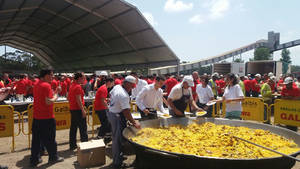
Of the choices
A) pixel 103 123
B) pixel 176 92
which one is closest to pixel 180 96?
pixel 176 92

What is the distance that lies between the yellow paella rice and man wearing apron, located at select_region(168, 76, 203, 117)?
0.66m

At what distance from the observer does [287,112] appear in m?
7.56

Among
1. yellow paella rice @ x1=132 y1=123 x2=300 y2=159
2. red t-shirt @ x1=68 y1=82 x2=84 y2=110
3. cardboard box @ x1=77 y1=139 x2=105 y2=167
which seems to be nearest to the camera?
yellow paella rice @ x1=132 y1=123 x2=300 y2=159

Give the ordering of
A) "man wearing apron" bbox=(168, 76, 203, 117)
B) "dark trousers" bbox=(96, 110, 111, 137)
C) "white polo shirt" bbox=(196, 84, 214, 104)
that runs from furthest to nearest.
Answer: "white polo shirt" bbox=(196, 84, 214, 104), "dark trousers" bbox=(96, 110, 111, 137), "man wearing apron" bbox=(168, 76, 203, 117)

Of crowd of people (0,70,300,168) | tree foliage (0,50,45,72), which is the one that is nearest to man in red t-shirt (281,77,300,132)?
crowd of people (0,70,300,168)

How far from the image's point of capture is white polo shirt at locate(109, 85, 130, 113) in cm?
407

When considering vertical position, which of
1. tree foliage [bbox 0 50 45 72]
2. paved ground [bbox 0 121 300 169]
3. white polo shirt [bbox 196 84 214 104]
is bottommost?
paved ground [bbox 0 121 300 169]

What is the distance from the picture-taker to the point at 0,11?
17.8 meters

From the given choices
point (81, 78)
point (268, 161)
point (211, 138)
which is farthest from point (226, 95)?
point (81, 78)

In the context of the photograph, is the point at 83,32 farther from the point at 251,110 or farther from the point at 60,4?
the point at 251,110

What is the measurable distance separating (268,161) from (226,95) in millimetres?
3271

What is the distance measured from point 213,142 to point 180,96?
1.91m

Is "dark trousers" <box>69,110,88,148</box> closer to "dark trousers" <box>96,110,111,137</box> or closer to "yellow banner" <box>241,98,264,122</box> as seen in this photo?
"dark trousers" <box>96,110,111,137</box>

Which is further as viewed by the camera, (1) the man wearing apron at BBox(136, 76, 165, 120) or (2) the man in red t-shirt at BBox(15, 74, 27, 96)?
(2) the man in red t-shirt at BBox(15, 74, 27, 96)
